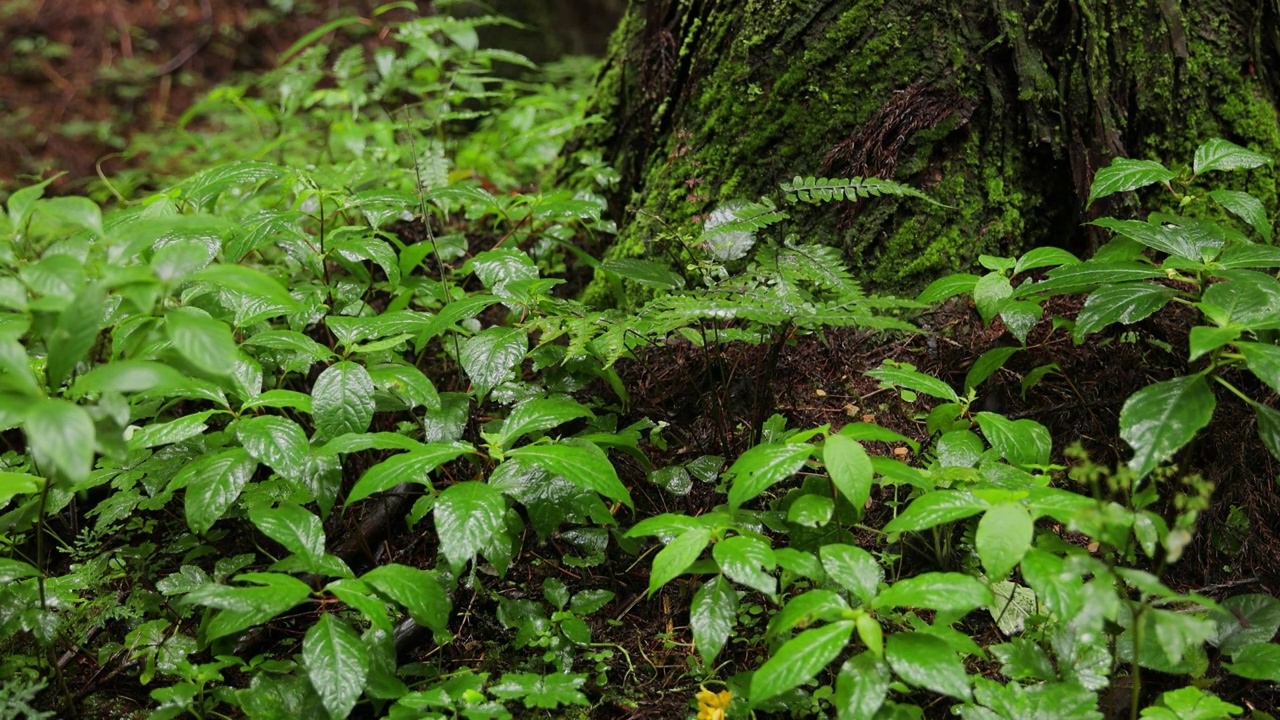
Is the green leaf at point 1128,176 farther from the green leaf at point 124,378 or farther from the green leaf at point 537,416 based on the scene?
the green leaf at point 124,378

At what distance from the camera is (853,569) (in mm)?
1739

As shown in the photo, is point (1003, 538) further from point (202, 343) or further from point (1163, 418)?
point (202, 343)

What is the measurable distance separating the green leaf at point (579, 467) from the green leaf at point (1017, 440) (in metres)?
0.96

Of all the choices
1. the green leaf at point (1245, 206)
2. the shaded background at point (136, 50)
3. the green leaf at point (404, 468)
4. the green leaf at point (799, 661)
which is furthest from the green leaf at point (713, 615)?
the shaded background at point (136, 50)

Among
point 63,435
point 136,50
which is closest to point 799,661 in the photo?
point 63,435

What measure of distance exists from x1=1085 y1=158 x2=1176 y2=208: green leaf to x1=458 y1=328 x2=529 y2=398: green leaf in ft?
5.35

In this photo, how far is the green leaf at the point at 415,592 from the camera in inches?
70.6

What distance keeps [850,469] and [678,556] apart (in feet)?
1.40

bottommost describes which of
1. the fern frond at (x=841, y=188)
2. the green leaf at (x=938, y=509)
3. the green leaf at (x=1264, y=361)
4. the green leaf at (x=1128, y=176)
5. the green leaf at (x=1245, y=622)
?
the green leaf at (x=1245, y=622)

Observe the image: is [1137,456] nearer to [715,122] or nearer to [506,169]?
[715,122]

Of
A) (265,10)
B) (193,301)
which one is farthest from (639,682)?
(265,10)

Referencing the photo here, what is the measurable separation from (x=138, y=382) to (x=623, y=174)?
243 centimetres

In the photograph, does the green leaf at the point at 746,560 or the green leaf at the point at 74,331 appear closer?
the green leaf at the point at 74,331

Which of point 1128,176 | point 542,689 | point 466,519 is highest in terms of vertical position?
point 1128,176
